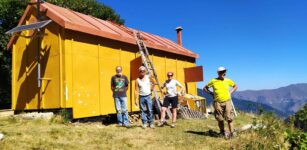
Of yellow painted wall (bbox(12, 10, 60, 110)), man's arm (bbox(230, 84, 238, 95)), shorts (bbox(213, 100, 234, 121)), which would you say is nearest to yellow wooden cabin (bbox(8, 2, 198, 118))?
yellow painted wall (bbox(12, 10, 60, 110))

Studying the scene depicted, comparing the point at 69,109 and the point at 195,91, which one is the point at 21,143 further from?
the point at 195,91

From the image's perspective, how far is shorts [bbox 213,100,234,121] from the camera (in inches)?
352

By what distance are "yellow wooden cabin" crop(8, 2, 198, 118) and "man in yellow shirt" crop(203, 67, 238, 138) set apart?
4.45 metres

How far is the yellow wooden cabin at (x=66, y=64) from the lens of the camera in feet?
36.4

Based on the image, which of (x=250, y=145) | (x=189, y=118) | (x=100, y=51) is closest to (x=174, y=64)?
(x=189, y=118)

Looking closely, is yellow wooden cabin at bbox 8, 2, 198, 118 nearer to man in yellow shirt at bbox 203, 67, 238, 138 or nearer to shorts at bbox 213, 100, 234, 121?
man in yellow shirt at bbox 203, 67, 238, 138

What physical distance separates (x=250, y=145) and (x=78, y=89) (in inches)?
247

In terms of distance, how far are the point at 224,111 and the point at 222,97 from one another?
37 cm

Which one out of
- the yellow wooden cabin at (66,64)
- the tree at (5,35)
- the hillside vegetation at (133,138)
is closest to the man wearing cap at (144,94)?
the hillside vegetation at (133,138)

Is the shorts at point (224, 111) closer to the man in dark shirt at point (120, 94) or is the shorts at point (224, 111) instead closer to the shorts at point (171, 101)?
the shorts at point (171, 101)

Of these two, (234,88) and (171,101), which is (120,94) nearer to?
(171,101)

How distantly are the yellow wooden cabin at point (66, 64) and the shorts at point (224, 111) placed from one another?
4.64 metres

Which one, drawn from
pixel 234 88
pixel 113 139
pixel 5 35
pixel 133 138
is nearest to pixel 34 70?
pixel 113 139

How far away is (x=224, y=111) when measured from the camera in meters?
9.02
